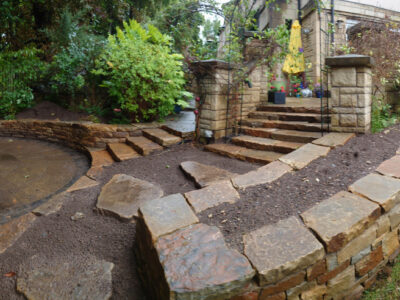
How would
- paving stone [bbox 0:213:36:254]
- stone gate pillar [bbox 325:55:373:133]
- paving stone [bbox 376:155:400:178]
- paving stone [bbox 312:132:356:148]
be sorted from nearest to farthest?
paving stone [bbox 0:213:36:254] → paving stone [bbox 376:155:400:178] → paving stone [bbox 312:132:356:148] → stone gate pillar [bbox 325:55:373:133]

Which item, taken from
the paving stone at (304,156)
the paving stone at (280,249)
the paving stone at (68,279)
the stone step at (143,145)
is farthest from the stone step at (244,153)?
the paving stone at (68,279)

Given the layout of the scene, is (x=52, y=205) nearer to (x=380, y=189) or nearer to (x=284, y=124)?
(x=380, y=189)

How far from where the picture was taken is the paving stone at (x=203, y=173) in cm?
261

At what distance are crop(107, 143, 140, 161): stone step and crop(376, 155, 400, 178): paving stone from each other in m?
2.96

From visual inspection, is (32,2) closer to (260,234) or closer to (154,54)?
(154,54)

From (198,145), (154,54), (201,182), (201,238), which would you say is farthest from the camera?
(154,54)

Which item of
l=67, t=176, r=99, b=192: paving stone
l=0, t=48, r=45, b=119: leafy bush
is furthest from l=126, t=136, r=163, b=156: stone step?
l=0, t=48, r=45, b=119: leafy bush

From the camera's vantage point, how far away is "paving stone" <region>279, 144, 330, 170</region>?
2533 mm

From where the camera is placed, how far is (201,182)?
2.57 meters

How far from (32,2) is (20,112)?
3.87m

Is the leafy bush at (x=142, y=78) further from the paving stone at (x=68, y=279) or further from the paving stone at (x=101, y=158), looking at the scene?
the paving stone at (x=68, y=279)

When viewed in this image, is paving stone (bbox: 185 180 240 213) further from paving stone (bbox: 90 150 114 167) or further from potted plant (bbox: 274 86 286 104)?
potted plant (bbox: 274 86 286 104)

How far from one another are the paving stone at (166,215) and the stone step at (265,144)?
5.96 ft

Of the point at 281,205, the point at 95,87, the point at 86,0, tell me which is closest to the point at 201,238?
the point at 281,205
